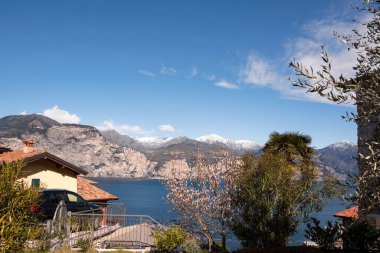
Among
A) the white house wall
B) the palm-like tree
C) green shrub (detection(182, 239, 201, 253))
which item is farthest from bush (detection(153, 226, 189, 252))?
the white house wall

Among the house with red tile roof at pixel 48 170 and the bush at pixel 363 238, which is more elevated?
the house with red tile roof at pixel 48 170

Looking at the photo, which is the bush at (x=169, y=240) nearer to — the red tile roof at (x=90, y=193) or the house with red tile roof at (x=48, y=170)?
the house with red tile roof at (x=48, y=170)

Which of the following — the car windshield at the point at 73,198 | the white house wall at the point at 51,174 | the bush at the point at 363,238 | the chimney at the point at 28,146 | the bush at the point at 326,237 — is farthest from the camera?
the chimney at the point at 28,146

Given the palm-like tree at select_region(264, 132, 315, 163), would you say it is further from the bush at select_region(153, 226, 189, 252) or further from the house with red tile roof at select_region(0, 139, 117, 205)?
the house with red tile roof at select_region(0, 139, 117, 205)

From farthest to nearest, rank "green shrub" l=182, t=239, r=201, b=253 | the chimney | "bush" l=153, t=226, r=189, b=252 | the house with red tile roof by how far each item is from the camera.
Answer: the chimney → the house with red tile roof → "green shrub" l=182, t=239, r=201, b=253 → "bush" l=153, t=226, r=189, b=252

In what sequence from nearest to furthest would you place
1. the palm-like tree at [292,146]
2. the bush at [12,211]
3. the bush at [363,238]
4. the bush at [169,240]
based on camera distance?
the bush at [12,211]
the bush at [363,238]
the bush at [169,240]
the palm-like tree at [292,146]

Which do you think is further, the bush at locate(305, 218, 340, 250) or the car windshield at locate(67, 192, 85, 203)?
the car windshield at locate(67, 192, 85, 203)

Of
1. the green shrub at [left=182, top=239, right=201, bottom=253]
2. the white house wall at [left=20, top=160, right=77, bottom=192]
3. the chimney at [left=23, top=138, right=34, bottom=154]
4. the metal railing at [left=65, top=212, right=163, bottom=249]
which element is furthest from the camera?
the chimney at [left=23, top=138, right=34, bottom=154]

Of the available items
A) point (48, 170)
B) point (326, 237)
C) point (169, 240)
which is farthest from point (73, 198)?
point (326, 237)

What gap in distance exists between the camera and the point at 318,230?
1339 centimetres

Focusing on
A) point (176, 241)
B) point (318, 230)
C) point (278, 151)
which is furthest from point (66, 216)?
point (278, 151)

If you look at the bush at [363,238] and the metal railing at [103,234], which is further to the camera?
the metal railing at [103,234]

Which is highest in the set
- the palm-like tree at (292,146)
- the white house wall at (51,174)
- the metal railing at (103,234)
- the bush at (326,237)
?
the palm-like tree at (292,146)

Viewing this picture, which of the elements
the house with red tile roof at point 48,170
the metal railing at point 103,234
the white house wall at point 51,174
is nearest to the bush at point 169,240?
the metal railing at point 103,234
